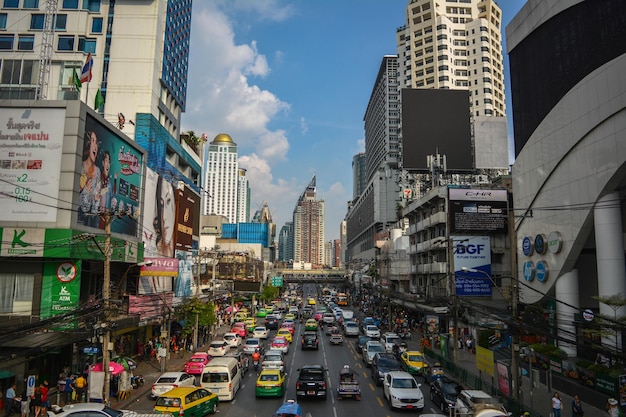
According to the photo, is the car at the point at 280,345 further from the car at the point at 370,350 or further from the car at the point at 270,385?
the car at the point at 270,385

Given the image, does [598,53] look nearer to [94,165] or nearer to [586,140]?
[586,140]

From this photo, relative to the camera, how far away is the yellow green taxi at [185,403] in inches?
718

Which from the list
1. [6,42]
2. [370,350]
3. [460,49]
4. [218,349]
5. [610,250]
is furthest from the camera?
[460,49]

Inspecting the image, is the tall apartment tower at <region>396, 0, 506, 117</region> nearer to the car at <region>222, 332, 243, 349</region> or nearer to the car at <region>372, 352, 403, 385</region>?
the car at <region>222, 332, 243, 349</region>

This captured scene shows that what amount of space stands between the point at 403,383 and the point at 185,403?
10012mm

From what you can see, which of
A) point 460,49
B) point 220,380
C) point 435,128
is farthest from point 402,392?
point 460,49

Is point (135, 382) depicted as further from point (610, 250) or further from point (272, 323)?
point (272, 323)

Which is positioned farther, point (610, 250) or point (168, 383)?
point (610, 250)

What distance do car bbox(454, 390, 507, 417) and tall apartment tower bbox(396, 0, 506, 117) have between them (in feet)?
343

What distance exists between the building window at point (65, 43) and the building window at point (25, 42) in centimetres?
272

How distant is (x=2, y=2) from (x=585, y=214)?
66.3m

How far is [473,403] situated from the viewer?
59.8 feet

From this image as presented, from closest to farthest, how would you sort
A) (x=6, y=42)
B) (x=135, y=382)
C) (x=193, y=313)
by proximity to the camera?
1. (x=135, y=382)
2. (x=193, y=313)
3. (x=6, y=42)

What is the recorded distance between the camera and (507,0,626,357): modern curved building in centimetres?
2902
